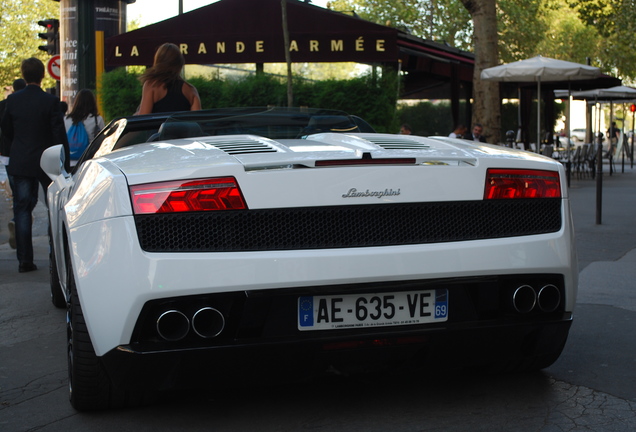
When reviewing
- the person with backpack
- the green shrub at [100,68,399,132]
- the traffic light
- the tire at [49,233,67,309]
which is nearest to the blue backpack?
the person with backpack

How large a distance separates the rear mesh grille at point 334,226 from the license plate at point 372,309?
0.19m

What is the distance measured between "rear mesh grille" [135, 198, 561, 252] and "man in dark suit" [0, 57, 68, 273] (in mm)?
5326

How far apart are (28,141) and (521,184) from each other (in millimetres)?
5721

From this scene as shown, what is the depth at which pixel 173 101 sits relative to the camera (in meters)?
6.61

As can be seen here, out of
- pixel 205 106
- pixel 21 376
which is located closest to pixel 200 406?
pixel 21 376

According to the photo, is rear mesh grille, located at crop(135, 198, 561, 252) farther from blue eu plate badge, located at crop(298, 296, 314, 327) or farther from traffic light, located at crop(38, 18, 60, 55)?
traffic light, located at crop(38, 18, 60, 55)

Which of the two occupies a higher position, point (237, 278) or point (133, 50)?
point (133, 50)

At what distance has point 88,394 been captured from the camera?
3.61 metres

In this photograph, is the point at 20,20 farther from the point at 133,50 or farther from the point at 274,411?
the point at 274,411

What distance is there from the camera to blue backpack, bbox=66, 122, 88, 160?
31.0 ft

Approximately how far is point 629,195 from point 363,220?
15106 mm

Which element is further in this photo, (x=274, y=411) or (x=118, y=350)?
(x=274, y=411)

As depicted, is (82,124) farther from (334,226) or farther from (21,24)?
(21,24)

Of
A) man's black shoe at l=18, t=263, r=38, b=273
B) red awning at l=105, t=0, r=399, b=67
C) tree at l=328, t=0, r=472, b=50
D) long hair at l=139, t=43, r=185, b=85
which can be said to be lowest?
man's black shoe at l=18, t=263, r=38, b=273
